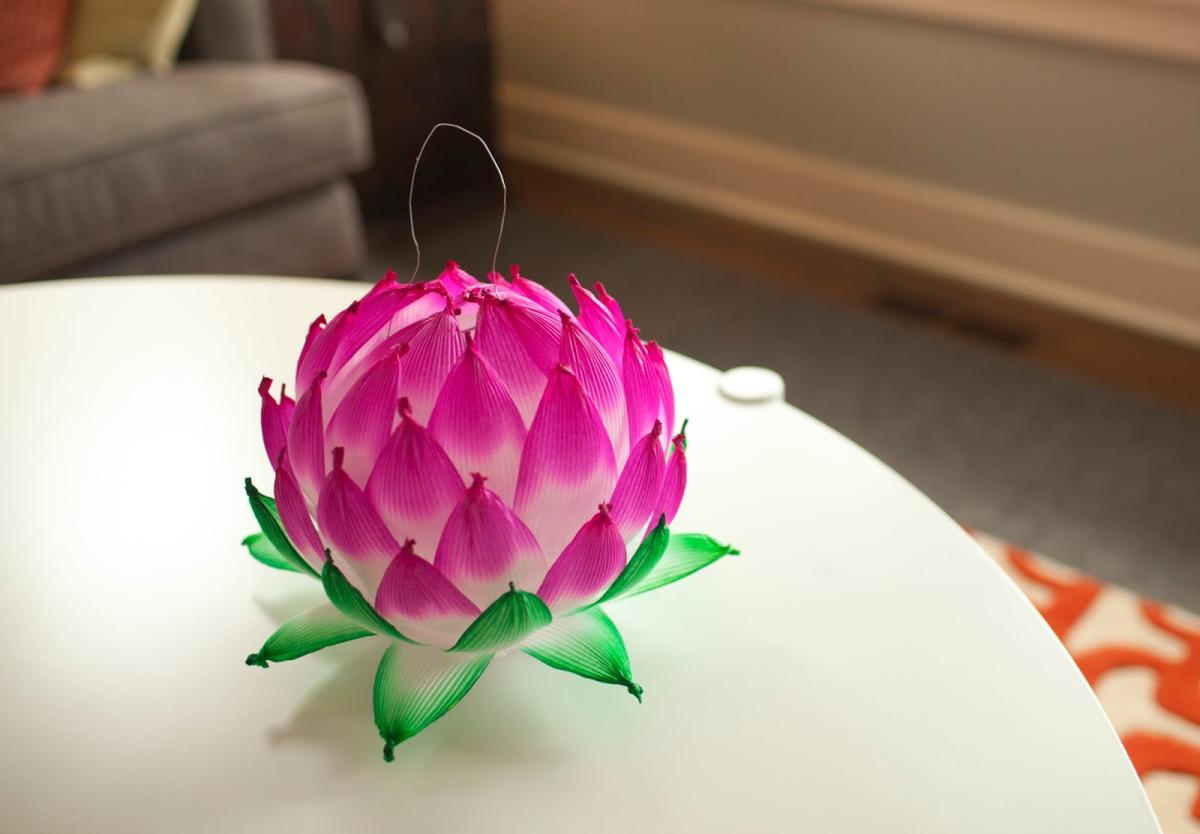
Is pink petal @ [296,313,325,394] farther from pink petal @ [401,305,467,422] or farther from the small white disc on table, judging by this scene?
the small white disc on table

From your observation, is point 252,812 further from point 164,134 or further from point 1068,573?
point 164,134

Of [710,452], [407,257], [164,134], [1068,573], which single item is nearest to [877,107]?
[407,257]

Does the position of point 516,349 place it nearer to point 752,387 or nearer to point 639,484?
point 639,484

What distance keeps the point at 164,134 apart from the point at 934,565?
1454 millimetres

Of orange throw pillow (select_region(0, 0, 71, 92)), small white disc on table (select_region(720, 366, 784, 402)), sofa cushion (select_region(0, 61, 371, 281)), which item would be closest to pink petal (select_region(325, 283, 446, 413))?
small white disc on table (select_region(720, 366, 784, 402))

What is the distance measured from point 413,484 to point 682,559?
0.56 ft

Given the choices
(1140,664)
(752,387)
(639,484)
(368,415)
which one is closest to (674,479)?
(639,484)

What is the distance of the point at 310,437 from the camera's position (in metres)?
0.49

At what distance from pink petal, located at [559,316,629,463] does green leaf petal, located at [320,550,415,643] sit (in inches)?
4.8

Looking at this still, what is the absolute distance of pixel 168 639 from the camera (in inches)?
22.8

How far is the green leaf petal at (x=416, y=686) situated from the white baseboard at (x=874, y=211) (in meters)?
1.79

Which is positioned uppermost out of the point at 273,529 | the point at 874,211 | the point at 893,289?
the point at 273,529

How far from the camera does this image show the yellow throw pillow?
6.17ft

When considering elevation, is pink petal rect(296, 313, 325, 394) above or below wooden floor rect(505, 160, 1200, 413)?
above
